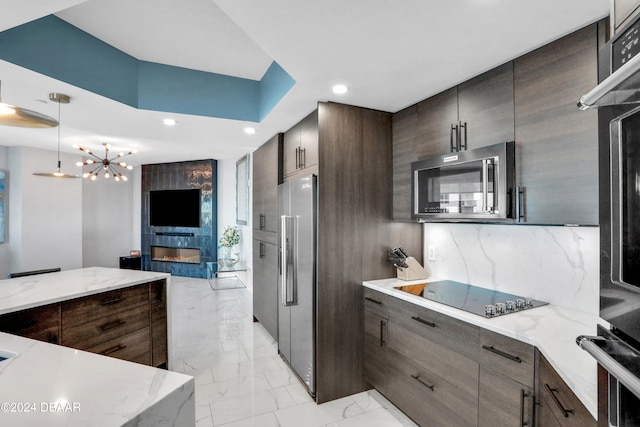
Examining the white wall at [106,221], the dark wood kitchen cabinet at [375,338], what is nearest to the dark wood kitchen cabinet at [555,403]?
the dark wood kitchen cabinet at [375,338]

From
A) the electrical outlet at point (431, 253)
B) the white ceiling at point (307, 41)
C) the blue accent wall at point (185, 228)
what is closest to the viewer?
the white ceiling at point (307, 41)

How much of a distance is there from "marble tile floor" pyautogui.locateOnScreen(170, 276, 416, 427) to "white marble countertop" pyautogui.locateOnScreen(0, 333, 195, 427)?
150 cm

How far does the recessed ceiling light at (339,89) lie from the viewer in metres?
2.26

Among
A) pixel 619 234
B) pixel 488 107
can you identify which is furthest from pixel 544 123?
pixel 619 234

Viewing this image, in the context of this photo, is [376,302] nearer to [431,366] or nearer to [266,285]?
[431,366]

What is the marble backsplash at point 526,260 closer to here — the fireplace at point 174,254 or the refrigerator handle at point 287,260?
the refrigerator handle at point 287,260

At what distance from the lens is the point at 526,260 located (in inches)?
81.4

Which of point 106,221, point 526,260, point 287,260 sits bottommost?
point 287,260

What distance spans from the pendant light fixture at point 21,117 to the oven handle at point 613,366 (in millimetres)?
2184

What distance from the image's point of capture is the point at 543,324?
1.59 metres

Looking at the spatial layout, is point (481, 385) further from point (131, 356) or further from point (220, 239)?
point (220, 239)

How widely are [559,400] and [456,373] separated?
60 centimetres

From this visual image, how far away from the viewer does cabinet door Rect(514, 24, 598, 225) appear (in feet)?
4.86

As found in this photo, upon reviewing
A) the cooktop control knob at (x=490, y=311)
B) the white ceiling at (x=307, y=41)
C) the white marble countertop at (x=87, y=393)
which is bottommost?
the cooktop control knob at (x=490, y=311)
